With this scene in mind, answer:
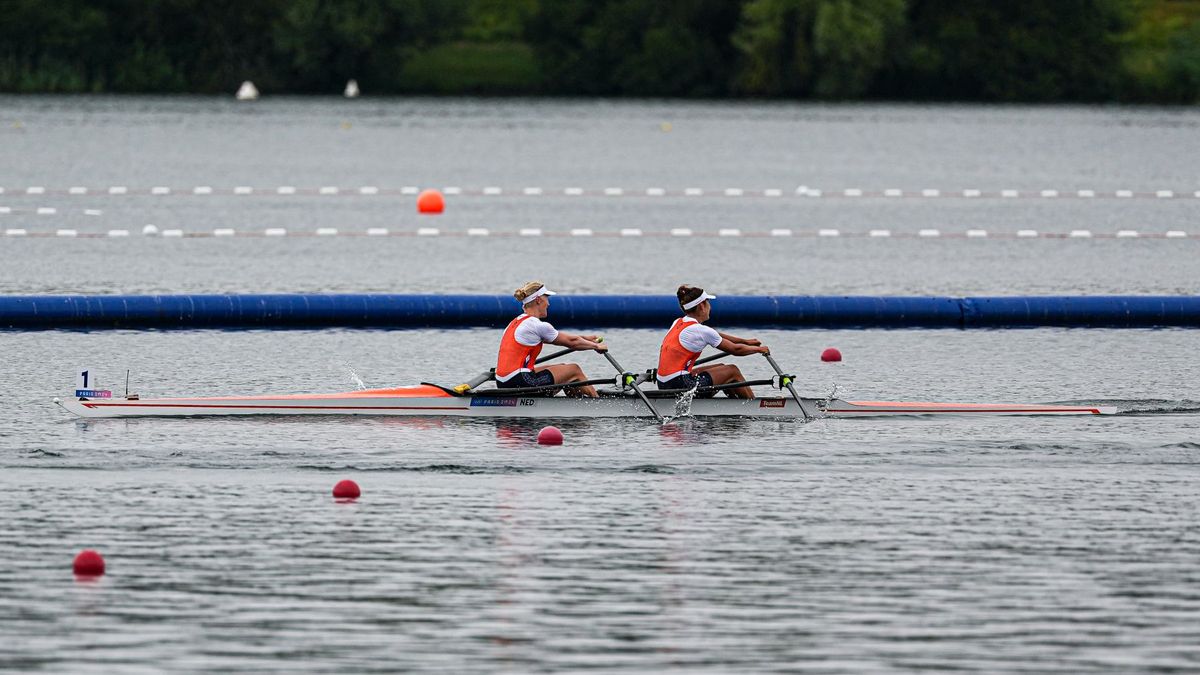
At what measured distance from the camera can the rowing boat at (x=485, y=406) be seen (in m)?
20.0

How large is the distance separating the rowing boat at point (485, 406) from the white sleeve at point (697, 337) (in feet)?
1.58

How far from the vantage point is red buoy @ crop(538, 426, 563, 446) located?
63.0ft

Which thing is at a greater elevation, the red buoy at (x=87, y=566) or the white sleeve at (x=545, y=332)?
the white sleeve at (x=545, y=332)

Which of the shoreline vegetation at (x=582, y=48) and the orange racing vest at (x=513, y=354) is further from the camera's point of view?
the shoreline vegetation at (x=582, y=48)

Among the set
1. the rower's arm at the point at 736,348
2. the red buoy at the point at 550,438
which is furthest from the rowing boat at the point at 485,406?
the red buoy at the point at 550,438

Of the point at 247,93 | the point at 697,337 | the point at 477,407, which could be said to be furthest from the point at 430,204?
the point at 247,93

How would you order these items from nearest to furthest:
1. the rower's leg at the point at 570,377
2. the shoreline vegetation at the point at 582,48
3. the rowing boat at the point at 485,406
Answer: the rowing boat at the point at 485,406
the rower's leg at the point at 570,377
the shoreline vegetation at the point at 582,48

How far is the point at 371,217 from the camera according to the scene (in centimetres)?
4700

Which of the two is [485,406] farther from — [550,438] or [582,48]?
[582,48]

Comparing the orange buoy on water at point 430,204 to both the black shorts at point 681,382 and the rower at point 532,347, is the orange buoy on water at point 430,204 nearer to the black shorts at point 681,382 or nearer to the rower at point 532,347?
the rower at point 532,347

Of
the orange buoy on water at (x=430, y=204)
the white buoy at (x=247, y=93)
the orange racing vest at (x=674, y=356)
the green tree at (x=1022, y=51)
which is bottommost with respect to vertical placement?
the orange racing vest at (x=674, y=356)

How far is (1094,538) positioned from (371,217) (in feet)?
107

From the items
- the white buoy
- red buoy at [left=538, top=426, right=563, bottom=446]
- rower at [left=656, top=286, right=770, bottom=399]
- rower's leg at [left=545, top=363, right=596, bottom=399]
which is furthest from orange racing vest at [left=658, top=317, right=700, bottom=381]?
the white buoy

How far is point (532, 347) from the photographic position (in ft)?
66.9
